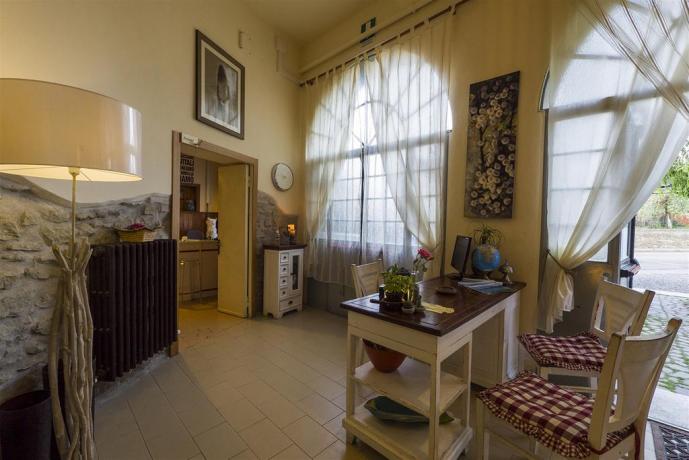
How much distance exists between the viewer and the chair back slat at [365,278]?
6.92 feet

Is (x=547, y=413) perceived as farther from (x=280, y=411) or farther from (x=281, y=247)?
(x=281, y=247)

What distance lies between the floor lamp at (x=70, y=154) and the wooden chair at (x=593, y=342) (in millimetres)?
2294

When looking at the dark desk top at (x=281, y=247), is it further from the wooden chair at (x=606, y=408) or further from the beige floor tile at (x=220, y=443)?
the wooden chair at (x=606, y=408)

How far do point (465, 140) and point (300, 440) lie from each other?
263 cm

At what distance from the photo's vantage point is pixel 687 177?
5.88 feet

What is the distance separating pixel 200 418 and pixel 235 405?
0.72ft

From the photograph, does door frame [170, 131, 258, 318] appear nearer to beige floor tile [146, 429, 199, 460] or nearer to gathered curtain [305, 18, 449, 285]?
gathered curtain [305, 18, 449, 285]

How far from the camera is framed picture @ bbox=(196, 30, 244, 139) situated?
9.11ft

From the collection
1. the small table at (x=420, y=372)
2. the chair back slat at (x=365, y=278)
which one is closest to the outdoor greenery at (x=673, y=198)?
the small table at (x=420, y=372)

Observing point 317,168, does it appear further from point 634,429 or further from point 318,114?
point 634,429

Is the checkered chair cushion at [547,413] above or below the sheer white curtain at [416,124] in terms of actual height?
below

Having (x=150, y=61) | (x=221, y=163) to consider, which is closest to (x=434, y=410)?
(x=150, y=61)

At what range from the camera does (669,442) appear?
1584 mm

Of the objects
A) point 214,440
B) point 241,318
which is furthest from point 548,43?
point 241,318
